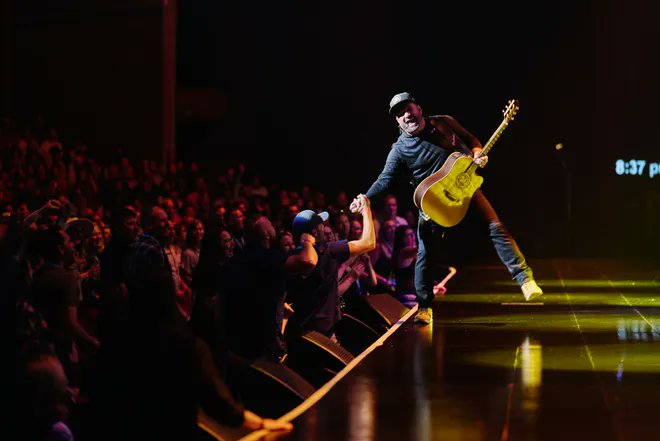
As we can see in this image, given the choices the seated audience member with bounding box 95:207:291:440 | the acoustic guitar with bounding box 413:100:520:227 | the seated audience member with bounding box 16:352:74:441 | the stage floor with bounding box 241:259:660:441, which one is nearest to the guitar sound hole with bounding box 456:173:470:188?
the acoustic guitar with bounding box 413:100:520:227

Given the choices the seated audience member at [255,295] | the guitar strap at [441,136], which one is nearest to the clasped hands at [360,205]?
the guitar strap at [441,136]

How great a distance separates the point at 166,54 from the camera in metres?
22.9

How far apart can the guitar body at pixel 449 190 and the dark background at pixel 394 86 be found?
1284 centimetres

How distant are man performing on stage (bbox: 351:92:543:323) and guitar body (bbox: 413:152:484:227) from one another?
0.12 meters

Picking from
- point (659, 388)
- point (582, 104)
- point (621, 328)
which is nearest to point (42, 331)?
point (659, 388)

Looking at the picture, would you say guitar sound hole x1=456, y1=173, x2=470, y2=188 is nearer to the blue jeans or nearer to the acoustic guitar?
the acoustic guitar

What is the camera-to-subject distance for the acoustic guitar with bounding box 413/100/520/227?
8977 mm

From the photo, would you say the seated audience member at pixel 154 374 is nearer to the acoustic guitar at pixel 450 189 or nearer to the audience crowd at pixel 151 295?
the audience crowd at pixel 151 295

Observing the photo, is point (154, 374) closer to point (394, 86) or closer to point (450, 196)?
point (450, 196)

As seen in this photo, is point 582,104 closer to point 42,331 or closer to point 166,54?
point 166,54

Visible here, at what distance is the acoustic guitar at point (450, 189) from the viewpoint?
8977 millimetres

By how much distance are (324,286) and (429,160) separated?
1233 mm

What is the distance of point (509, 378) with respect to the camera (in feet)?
22.6

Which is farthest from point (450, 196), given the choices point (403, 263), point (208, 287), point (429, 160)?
point (403, 263)
